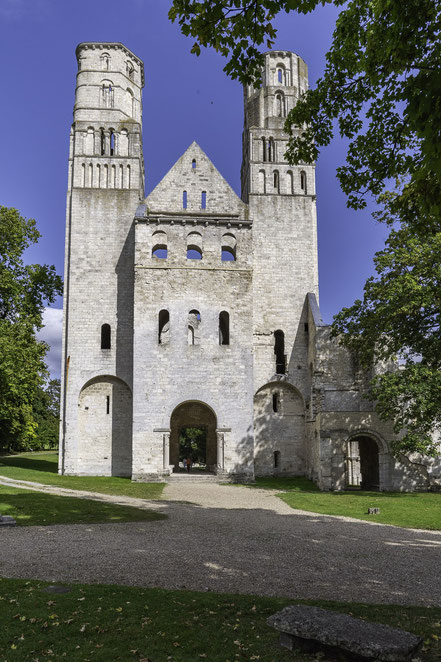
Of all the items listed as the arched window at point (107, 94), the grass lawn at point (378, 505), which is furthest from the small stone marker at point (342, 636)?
the arched window at point (107, 94)

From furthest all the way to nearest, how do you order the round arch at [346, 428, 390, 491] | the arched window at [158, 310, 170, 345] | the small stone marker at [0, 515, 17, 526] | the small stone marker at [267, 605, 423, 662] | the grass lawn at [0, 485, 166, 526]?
1. the arched window at [158, 310, 170, 345]
2. the round arch at [346, 428, 390, 491]
3. the grass lawn at [0, 485, 166, 526]
4. the small stone marker at [0, 515, 17, 526]
5. the small stone marker at [267, 605, 423, 662]

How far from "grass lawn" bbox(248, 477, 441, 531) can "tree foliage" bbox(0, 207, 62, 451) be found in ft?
44.3

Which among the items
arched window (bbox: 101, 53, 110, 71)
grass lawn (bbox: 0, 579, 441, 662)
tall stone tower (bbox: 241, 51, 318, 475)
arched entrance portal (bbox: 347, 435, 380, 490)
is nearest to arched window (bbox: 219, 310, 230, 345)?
tall stone tower (bbox: 241, 51, 318, 475)

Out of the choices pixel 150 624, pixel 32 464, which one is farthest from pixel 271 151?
pixel 150 624

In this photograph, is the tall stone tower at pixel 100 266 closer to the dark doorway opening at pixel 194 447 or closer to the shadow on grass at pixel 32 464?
the shadow on grass at pixel 32 464

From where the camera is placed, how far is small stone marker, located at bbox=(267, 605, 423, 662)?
5074 millimetres

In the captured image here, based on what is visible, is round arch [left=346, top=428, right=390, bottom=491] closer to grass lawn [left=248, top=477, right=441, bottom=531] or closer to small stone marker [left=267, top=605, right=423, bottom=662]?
grass lawn [left=248, top=477, right=441, bottom=531]

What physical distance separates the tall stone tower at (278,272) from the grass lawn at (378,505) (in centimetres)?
461

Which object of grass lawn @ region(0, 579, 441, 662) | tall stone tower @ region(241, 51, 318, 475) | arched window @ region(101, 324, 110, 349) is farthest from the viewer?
arched window @ region(101, 324, 110, 349)

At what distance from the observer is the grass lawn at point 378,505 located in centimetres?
1555

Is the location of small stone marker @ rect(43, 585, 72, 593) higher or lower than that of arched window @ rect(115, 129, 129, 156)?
lower

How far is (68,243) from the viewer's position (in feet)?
103

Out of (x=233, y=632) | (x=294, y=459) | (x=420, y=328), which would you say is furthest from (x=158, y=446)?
(x=233, y=632)

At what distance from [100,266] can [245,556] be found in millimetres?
23463
